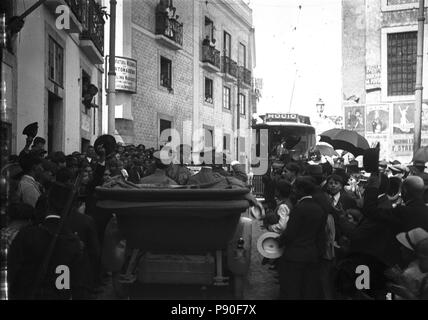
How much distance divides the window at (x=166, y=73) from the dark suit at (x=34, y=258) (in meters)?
13.7

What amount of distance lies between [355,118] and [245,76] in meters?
5.95

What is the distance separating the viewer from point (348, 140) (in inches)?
354

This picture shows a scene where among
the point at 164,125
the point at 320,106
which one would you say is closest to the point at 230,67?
the point at 320,106

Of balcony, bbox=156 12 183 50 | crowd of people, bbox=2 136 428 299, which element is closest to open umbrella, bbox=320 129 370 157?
crowd of people, bbox=2 136 428 299

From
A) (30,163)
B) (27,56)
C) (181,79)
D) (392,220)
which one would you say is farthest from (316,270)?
(181,79)

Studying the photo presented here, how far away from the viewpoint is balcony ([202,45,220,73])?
19.8 m

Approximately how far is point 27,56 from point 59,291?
6.07m

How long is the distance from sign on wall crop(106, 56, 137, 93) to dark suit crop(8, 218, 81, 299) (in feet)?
35.3

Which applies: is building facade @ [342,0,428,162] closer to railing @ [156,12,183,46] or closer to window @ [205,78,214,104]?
window @ [205,78,214,104]

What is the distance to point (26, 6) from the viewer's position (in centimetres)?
881

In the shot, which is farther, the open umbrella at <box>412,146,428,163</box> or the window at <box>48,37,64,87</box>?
the window at <box>48,37,64,87</box>

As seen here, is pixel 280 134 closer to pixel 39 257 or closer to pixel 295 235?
pixel 295 235

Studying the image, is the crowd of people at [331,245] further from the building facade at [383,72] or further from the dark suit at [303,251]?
the building facade at [383,72]
